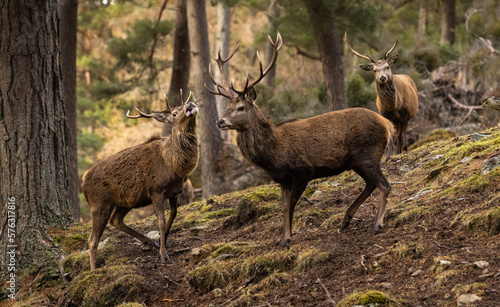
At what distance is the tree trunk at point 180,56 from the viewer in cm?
1758

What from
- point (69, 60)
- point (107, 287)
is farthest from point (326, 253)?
point (69, 60)

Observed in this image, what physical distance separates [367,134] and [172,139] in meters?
2.59

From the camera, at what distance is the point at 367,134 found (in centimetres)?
Result: 636

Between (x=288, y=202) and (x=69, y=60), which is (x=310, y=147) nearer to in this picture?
(x=288, y=202)

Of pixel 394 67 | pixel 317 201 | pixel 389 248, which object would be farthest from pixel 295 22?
pixel 389 248

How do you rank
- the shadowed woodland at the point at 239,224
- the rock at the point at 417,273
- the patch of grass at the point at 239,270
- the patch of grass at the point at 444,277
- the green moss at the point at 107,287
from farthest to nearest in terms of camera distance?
the green moss at the point at 107,287
the patch of grass at the point at 239,270
the shadowed woodland at the point at 239,224
the rock at the point at 417,273
the patch of grass at the point at 444,277

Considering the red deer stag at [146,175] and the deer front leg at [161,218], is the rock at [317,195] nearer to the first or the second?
the red deer stag at [146,175]

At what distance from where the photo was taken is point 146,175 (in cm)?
734

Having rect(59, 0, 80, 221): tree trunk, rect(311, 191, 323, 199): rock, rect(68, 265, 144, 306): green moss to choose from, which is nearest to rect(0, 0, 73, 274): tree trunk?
rect(68, 265, 144, 306): green moss

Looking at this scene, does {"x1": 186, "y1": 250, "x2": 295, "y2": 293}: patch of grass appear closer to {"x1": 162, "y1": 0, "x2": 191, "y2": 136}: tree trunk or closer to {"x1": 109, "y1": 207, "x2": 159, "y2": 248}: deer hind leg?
{"x1": 109, "y1": 207, "x2": 159, "y2": 248}: deer hind leg

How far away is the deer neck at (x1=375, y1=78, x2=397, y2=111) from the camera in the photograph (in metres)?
10.3

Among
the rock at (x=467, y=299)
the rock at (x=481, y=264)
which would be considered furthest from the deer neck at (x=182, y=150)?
the rock at (x=467, y=299)

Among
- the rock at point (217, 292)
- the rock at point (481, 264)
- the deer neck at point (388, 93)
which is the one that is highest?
the deer neck at point (388, 93)

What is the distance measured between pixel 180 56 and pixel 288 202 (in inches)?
478
